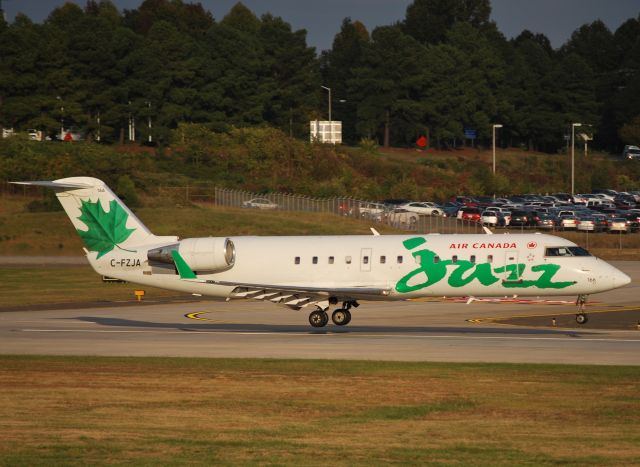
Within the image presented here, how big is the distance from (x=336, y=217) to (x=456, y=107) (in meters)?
76.8

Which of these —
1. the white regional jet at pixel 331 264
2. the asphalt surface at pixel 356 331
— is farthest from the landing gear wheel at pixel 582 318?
the asphalt surface at pixel 356 331

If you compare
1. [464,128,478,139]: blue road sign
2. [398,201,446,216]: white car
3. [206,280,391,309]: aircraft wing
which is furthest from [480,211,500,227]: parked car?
[464,128,478,139]: blue road sign

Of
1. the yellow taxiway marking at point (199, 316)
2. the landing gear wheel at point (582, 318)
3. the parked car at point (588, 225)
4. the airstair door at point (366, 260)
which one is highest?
the airstair door at point (366, 260)

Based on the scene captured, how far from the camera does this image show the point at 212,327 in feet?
142

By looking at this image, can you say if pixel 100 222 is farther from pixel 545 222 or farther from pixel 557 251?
pixel 545 222

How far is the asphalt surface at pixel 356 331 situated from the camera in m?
33.7

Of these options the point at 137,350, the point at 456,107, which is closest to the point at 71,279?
the point at 137,350

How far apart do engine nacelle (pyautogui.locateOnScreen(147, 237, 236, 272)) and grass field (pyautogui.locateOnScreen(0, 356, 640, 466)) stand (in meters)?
8.68

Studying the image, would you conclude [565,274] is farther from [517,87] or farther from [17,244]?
[517,87]

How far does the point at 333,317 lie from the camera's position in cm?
4081

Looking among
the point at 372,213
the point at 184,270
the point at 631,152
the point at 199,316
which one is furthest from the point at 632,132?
the point at 184,270

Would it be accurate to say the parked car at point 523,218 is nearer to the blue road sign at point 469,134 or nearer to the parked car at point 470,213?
the parked car at point 470,213

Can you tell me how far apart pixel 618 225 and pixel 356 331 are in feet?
184

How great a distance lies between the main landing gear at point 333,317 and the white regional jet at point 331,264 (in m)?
0.04
